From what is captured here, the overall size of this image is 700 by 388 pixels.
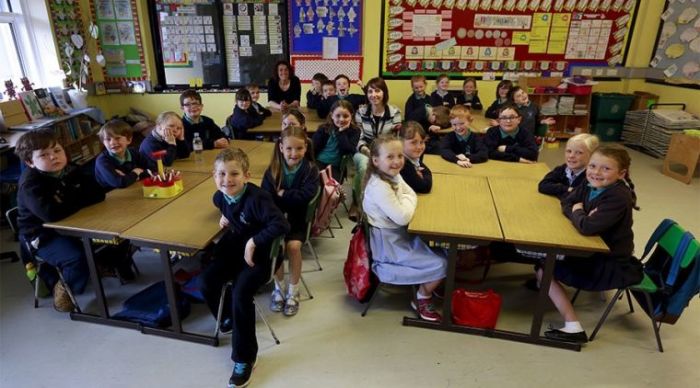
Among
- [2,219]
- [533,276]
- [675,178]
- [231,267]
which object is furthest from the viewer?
[675,178]

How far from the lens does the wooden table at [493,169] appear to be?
10.1 ft

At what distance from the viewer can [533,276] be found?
3.03 m

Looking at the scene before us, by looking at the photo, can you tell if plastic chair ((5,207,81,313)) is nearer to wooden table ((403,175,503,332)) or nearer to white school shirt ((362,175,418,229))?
white school shirt ((362,175,418,229))

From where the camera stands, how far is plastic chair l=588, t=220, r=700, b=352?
214 cm

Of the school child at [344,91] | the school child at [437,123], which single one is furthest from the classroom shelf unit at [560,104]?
the school child at [344,91]

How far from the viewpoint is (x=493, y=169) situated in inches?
126

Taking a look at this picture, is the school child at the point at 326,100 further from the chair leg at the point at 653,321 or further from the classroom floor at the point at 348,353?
the chair leg at the point at 653,321

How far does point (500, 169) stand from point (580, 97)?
4.33 metres

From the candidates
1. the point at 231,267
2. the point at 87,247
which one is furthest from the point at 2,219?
the point at 231,267

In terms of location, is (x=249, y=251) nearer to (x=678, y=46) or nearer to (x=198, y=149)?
(x=198, y=149)

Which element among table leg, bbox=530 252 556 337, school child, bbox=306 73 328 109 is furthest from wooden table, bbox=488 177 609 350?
school child, bbox=306 73 328 109

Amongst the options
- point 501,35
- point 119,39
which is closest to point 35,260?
point 119,39

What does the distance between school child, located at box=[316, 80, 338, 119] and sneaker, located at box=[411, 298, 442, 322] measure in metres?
2.86

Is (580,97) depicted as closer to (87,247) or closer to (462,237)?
(462,237)
